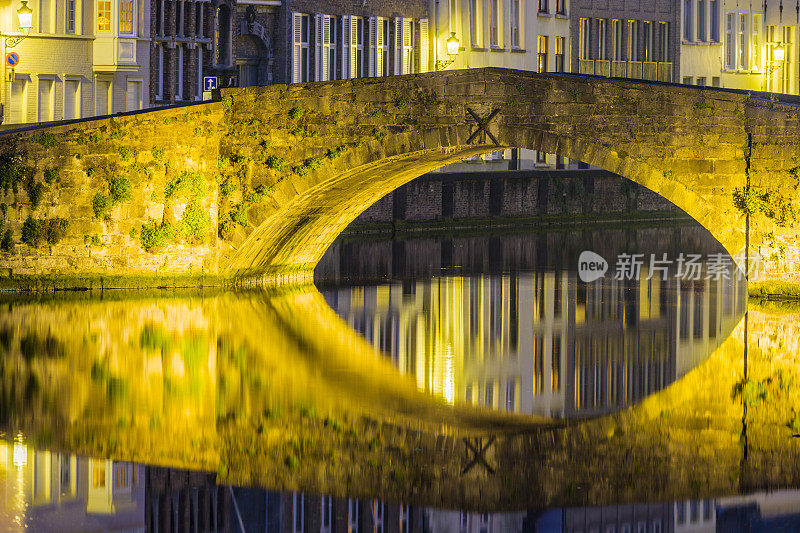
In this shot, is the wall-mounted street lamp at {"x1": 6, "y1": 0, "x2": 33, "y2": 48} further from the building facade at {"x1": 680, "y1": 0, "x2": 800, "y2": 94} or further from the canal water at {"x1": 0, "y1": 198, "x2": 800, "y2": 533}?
the building facade at {"x1": 680, "y1": 0, "x2": 800, "y2": 94}

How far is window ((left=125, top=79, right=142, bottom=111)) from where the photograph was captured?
37.5m

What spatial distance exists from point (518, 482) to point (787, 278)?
1236cm

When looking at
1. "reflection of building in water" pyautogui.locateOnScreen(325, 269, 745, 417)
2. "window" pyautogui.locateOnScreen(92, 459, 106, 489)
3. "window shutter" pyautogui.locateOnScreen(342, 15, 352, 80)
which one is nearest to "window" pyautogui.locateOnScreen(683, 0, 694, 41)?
"window shutter" pyautogui.locateOnScreen(342, 15, 352, 80)

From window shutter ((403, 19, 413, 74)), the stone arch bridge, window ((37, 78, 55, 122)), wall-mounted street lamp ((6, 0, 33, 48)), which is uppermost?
window shutter ((403, 19, 413, 74))

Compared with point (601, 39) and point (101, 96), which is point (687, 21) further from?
point (101, 96)

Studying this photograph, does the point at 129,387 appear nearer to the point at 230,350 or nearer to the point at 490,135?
the point at 230,350

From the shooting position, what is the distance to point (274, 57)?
41.2 meters

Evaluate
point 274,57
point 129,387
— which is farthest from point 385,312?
point 274,57

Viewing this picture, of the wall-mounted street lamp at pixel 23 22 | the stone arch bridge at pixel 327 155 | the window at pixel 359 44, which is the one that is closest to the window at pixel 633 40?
the window at pixel 359 44

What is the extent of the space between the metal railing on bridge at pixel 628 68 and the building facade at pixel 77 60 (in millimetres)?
19286

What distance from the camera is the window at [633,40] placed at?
55281 mm

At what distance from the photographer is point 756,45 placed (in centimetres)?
5875

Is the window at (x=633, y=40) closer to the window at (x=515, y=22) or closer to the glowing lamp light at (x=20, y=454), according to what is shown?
the window at (x=515, y=22)

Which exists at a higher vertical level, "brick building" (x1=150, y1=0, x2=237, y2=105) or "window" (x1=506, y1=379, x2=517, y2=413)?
"brick building" (x1=150, y1=0, x2=237, y2=105)
